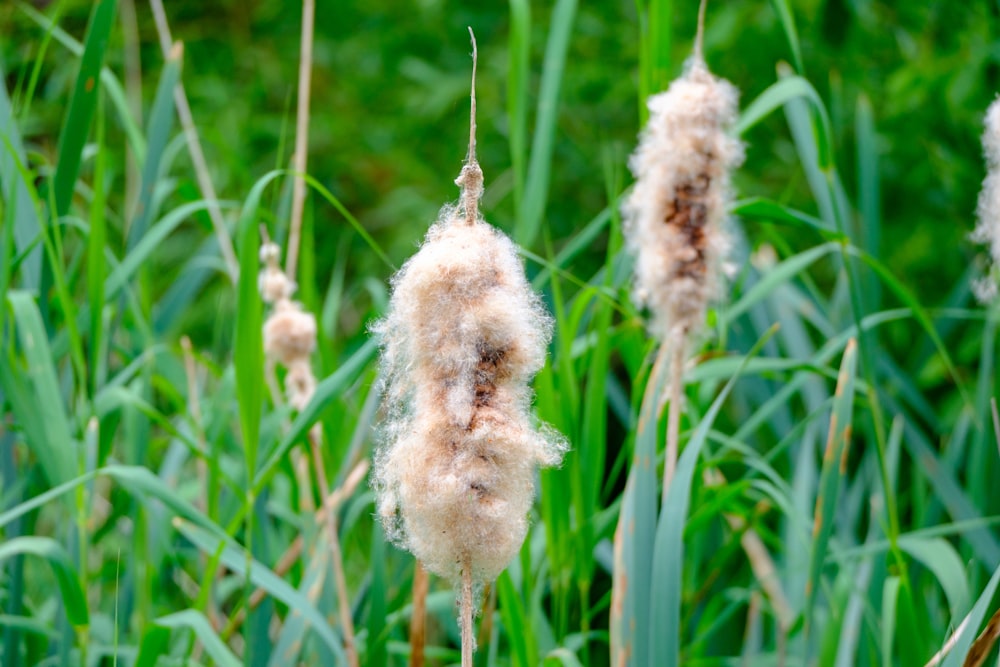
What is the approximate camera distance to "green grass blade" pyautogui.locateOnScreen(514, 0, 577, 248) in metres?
1.34

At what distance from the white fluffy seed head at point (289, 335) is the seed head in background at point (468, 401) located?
488 millimetres

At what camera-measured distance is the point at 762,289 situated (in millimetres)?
1385

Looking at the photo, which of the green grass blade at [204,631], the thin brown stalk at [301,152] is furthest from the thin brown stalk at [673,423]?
the thin brown stalk at [301,152]

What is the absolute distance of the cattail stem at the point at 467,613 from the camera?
82 centimetres

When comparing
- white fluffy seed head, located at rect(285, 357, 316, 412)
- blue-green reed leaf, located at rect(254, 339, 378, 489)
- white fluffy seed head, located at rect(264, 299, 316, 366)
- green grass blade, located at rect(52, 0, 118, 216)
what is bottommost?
blue-green reed leaf, located at rect(254, 339, 378, 489)

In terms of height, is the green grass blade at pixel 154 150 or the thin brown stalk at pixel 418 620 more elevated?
the green grass blade at pixel 154 150

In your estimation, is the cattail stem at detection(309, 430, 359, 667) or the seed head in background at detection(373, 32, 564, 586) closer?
the seed head in background at detection(373, 32, 564, 586)

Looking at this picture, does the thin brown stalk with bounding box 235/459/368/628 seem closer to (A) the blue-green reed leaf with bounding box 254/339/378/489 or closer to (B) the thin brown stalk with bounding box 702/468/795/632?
(A) the blue-green reed leaf with bounding box 254/339/378/489

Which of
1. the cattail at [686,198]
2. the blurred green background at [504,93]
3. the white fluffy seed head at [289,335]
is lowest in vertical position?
the white fluffy seed head at [289,335]

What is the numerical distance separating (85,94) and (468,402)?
733 mm

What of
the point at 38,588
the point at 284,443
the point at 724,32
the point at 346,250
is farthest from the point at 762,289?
the point at 346,250

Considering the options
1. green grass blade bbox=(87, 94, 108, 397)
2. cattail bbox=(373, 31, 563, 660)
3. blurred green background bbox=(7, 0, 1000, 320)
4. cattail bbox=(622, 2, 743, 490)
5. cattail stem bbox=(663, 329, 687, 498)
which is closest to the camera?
cattail bbox=(373, 31, 563, 660)

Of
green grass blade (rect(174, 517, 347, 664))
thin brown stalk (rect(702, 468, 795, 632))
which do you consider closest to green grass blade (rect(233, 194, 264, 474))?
green grass blade (rect(174, 517, 347, 664))

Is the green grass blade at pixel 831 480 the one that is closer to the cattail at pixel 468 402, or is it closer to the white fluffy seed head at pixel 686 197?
the white fluffy seed head at pixel 686 197
